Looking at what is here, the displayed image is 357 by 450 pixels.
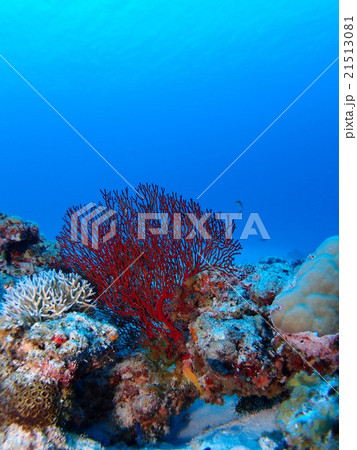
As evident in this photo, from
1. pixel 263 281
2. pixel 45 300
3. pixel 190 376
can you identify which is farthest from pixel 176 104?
pixel 190 376

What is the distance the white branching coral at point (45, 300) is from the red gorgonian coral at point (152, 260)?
0.39 meters

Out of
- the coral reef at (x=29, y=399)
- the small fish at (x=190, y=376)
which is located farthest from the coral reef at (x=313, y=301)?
the coral reef at (x=29, y=399)

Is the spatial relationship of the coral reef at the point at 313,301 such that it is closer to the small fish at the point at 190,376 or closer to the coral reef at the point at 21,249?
the small fish at the point at 190,376

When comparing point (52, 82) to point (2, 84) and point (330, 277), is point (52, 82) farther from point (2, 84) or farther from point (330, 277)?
point (330, 277)

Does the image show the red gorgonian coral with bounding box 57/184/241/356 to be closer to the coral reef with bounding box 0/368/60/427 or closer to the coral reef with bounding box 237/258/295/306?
the coral reef with bounding box 237/258/295/306

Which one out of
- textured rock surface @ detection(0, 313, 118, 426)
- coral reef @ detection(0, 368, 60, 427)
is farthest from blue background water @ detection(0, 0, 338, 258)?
coral reef @ detection(0, 368, 60, 427)

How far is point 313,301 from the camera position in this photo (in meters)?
3.00

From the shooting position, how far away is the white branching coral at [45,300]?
11.9ft

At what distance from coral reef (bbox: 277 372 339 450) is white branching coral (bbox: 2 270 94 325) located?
2.95 m

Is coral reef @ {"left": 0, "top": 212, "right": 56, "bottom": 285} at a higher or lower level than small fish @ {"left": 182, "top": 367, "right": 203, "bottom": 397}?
higher

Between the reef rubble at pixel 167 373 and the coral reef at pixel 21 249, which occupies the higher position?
Answer: the coral reef at pixel 21 249

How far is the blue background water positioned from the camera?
73.5 meters
